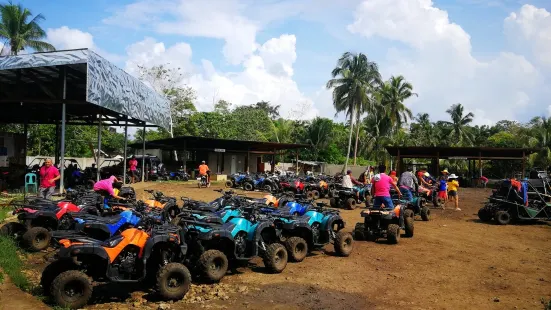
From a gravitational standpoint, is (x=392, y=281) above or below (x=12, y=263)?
below

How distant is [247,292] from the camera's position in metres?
6.40

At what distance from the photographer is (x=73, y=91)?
783 inches

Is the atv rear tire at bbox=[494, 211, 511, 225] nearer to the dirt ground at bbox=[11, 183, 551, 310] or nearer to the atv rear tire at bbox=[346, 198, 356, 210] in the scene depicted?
the dirt ground at bbox=[11, 183, 551, 310]

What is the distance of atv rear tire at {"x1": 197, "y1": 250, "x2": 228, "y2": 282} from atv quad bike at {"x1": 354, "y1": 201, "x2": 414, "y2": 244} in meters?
4.46

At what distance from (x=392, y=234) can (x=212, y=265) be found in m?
4.91

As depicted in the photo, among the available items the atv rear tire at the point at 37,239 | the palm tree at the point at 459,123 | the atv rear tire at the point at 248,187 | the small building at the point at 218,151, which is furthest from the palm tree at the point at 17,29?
the palm tree at the point at 459,123

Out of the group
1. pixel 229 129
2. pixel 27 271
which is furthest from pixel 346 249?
pixel 229 129

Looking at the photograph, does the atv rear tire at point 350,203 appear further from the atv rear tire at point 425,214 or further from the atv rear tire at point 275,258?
the atv rear tire at point 275,258

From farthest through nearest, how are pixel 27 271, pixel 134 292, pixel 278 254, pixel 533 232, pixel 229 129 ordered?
pixel 229 129 < pixel 533 232 < pixel 278 254 < pixel 27 271 < pixel 134 292

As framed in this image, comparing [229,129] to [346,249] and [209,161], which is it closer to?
[209,161]

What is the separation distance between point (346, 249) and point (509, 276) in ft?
9.53

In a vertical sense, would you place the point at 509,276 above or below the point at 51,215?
below

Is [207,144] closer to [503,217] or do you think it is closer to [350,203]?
[350,203]

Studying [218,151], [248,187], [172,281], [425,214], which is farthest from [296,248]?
[218,151]
